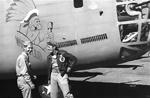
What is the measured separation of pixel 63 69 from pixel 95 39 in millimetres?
1537

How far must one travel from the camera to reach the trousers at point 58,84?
696 centimetres

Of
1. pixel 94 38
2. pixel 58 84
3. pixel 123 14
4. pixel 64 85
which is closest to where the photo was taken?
pixel 64 85

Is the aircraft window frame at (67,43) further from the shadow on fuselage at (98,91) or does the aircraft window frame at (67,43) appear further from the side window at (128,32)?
the shadow on fuselage at (98,91)

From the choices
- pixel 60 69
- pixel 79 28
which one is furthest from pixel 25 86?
pixel 79 28

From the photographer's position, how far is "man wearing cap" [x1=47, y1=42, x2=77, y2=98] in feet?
22.9

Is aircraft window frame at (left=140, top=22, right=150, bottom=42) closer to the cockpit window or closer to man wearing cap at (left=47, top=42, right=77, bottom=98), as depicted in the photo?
the cockpit window

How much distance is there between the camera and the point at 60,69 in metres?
7.01

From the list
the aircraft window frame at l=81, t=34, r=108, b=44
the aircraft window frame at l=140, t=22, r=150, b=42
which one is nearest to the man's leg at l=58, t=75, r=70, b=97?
the aircraft window frame at l=81, t=34, r=108, b=44

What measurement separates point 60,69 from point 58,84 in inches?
18.6

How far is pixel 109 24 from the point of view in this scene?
771 centimetres

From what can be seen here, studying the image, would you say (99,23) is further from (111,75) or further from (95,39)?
(111,75)

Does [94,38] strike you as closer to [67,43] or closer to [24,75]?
[67,43]

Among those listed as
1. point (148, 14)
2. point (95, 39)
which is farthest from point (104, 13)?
point (148, 14)

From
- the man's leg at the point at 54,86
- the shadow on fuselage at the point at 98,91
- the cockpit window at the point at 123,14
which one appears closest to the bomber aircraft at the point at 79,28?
the cockpit window at the point at 123,14
